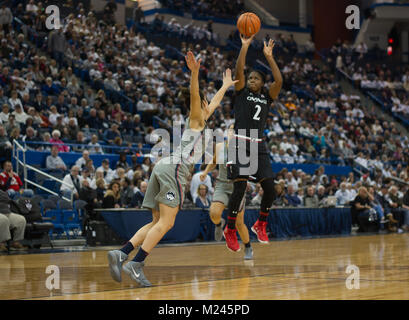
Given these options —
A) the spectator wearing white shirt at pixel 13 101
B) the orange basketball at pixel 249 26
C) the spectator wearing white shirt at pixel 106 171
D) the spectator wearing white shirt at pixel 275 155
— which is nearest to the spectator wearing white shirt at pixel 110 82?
the spectator wearing white shirt at pixel 13 101

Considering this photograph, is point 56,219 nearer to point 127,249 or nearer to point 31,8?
point 127,249

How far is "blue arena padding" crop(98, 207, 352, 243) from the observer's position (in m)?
12.5

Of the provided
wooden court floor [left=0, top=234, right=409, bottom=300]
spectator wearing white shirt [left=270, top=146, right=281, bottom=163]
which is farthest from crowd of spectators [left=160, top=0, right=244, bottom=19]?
wooden court floor [left=0, top=234, right=409, bottom=300]

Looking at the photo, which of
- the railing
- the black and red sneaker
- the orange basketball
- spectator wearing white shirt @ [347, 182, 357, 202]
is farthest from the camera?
spectator wearing white shirt @ [347, 182, 357, 202]

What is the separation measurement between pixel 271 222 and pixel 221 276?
8591mm

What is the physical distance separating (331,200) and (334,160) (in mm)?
5174

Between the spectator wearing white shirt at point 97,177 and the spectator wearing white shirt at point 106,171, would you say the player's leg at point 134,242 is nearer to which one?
the spectator wearing white shirt at point 97,177

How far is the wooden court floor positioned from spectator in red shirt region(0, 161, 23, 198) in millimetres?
2081

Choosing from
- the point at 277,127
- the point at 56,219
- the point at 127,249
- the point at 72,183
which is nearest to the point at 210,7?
the point at 277,127

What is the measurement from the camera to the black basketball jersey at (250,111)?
7.30 metres

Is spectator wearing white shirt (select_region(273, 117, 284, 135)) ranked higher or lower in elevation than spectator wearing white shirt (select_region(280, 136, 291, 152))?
higher

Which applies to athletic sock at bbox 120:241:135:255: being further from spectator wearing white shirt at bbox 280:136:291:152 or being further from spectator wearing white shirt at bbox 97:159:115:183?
spectator wearing white shirt at bbox 280:136:291:152

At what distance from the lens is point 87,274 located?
713 cm
